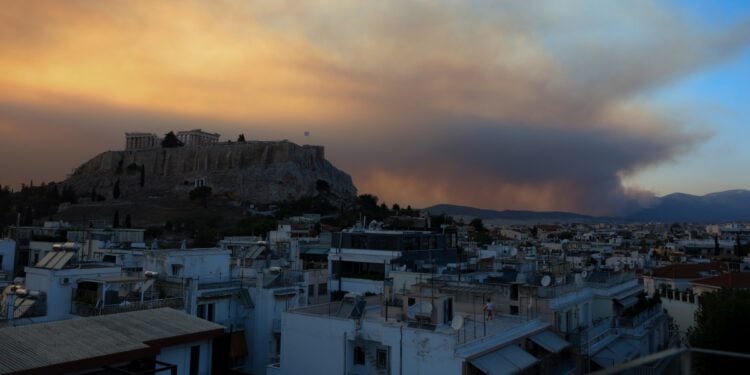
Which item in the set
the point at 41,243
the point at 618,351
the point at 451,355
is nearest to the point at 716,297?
the point at 618,351

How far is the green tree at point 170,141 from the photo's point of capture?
163337 millimetres

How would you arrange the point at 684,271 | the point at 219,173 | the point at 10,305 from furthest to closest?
the point at 219,173, the point at 684,271, the point at 10,305

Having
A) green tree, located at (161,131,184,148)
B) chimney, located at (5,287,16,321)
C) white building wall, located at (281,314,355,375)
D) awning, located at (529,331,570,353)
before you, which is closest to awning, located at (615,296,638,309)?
awning, located at (529,331,570,353)

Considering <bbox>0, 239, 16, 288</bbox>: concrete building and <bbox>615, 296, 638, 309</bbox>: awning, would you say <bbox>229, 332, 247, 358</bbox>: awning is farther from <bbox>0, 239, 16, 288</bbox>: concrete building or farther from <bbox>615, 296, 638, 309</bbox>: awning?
<bbox>0, 239, 16, 288</bbox>: concrete building

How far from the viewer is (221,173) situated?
14988 centimetres

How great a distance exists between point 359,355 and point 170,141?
6380 inches

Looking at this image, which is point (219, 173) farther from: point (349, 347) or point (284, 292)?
point (349, 347)

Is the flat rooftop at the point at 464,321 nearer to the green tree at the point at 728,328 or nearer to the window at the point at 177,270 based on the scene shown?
the green tree at the point at 728,328

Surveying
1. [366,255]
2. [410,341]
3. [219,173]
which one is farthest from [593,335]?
[219,173]

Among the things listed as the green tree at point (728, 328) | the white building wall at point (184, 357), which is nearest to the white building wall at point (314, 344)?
the white building wall at point (184, 357)

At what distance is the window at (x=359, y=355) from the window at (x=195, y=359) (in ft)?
13.9

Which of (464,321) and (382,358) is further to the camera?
(464,321)

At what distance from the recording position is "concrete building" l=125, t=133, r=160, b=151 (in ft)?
561

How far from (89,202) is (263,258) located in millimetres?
109735
